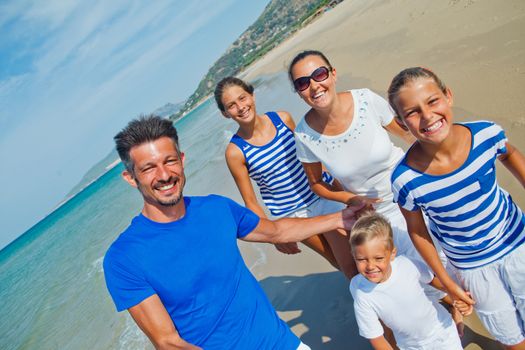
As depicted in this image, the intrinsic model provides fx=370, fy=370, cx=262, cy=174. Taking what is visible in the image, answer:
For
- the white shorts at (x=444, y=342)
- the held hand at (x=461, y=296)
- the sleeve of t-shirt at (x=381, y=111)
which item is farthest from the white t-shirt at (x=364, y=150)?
the white shorts at (x=444, y=342)

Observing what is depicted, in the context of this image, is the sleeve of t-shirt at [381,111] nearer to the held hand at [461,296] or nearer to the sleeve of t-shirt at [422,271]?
the sleeve of t-shirt at [422,271]

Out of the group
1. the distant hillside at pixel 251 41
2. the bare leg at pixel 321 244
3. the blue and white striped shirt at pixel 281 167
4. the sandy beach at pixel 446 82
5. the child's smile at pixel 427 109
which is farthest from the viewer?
the distant hillside at pixel 251 41

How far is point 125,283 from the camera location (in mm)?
1862

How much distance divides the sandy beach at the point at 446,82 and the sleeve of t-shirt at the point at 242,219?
1580mm

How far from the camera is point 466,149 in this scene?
2.08 m

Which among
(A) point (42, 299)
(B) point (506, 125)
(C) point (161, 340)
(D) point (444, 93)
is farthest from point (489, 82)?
(A) point (42, 299)

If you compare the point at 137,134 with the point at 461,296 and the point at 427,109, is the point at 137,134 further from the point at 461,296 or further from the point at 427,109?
the point at 461,296

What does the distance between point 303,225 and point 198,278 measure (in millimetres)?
1075

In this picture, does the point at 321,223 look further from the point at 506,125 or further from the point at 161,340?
the point at 506,125

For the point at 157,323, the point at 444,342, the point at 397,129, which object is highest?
the point at 157,323

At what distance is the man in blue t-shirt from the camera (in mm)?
1889

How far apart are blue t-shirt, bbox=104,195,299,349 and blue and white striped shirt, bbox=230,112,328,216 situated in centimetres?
111

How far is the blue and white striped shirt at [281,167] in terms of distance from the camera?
3436mm

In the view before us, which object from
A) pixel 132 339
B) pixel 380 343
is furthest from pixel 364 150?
pixel 132 339
